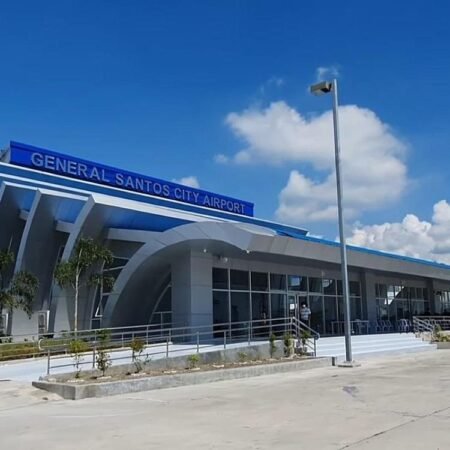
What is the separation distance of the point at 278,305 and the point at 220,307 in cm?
443

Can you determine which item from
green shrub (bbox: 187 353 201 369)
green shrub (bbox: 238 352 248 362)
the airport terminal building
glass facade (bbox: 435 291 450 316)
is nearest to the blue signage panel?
the airport terminal building

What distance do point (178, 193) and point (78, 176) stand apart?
9.36m

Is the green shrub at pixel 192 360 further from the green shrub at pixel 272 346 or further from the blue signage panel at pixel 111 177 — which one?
the blue signage panel at pixel 111 177

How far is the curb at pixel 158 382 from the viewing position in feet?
43.1

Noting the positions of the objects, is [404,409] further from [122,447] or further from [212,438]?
[122,447]

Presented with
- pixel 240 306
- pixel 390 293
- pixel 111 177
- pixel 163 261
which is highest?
pixel 111 177

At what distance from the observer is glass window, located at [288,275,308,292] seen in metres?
31.6

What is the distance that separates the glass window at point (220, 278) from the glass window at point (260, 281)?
6.45 ft

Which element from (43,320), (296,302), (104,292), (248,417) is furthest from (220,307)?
(248,417)

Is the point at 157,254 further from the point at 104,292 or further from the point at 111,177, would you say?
the point at 111,177

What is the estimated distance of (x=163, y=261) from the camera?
26.7m

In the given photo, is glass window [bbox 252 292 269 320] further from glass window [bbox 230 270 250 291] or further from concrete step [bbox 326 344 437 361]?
concrete step [bbox 326 344 437 361]

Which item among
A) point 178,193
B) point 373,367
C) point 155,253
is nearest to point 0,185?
point 155,253

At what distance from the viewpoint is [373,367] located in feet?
64.0
